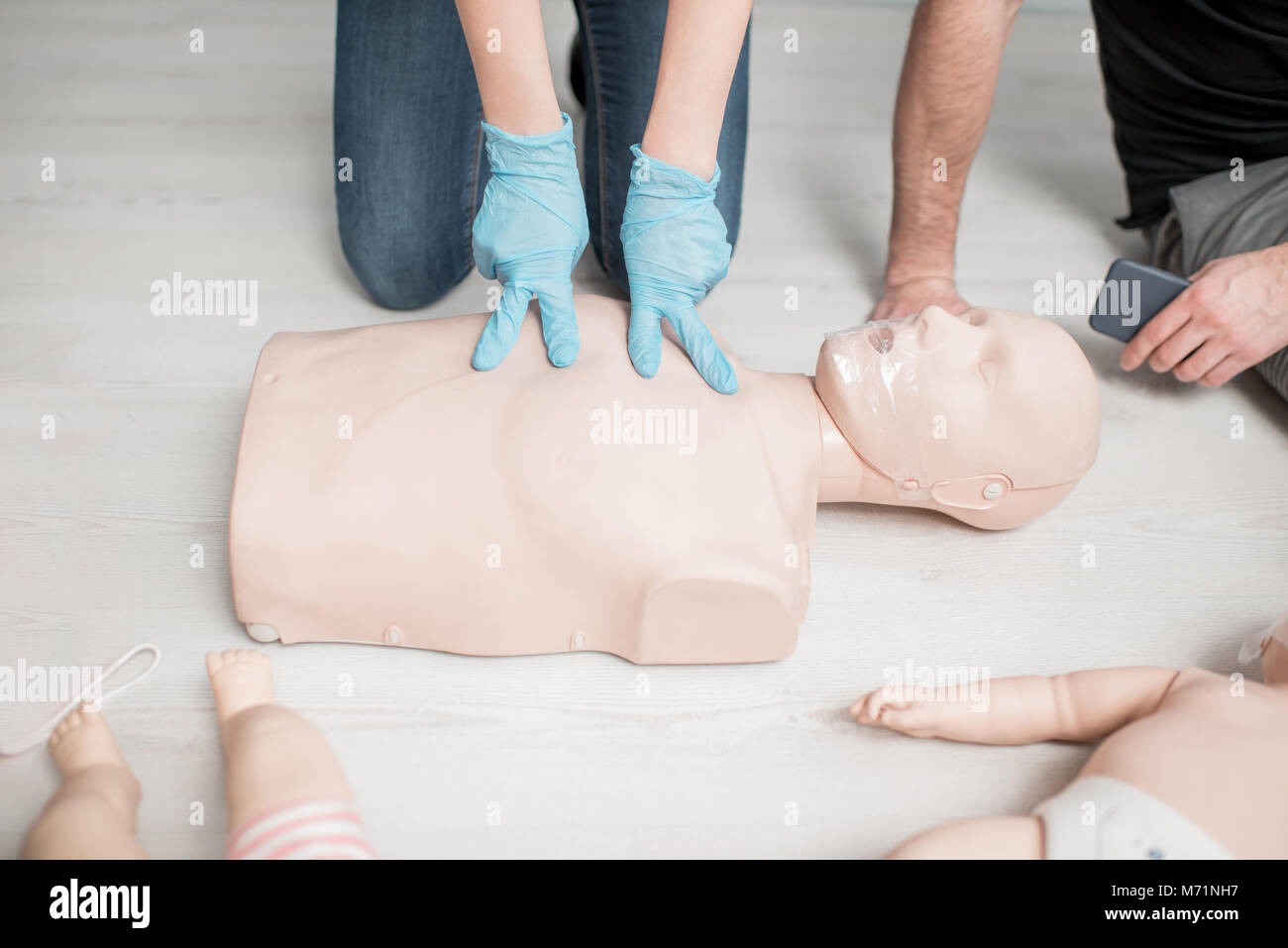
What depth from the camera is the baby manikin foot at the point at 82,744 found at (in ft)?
3.58

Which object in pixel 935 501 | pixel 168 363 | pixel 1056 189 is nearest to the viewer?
pixel 935 501

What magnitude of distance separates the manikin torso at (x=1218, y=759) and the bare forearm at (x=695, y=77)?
0.84m

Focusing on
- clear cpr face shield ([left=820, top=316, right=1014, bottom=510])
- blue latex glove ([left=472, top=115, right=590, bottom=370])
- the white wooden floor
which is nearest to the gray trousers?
the white wooden floor

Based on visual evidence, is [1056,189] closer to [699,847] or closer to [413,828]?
[699,847]

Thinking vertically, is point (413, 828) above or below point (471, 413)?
below

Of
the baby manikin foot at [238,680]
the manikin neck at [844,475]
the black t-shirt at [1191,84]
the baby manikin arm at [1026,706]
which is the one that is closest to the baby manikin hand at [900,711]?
the baby manikin arm at [1026,706]

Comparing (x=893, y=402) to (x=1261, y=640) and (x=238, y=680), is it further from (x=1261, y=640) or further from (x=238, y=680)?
(x=238, y=680)

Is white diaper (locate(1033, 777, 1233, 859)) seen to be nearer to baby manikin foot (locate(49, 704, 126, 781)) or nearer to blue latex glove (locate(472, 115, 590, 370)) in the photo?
blue latex glove (locate(472, 115, 590, 370))

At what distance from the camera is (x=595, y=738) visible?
3.89 ft

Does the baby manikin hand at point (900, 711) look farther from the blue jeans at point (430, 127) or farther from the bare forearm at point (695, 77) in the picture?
the blue jeans at point (430, 127)

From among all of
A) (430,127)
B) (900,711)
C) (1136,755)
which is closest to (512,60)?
(430,127)
